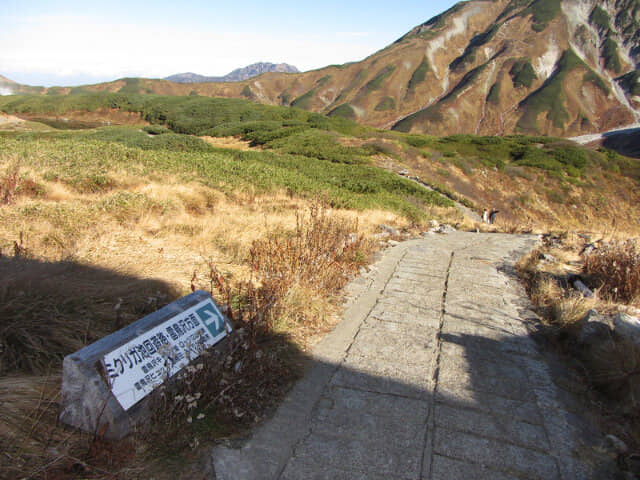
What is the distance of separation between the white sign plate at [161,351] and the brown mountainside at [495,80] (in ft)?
280

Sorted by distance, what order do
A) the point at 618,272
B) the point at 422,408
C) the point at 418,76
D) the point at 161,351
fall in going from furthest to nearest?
the point at 418,76, the point at 618,272, the point at 422,408, the point at 161,351

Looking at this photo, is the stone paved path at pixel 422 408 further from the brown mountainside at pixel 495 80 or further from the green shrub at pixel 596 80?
the green shrub at pixel 596 80

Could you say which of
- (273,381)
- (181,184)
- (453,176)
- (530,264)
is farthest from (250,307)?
(453,176)

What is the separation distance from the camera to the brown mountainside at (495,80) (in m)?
84.7

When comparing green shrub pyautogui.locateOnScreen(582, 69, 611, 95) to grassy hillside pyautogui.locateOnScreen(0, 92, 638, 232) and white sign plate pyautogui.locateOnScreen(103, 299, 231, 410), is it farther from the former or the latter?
white sign plate pyautogui.locateOnScreen(103, 299, 231, 410)

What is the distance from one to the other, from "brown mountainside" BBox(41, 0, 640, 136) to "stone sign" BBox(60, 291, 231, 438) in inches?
3375

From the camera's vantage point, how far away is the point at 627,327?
122 inches

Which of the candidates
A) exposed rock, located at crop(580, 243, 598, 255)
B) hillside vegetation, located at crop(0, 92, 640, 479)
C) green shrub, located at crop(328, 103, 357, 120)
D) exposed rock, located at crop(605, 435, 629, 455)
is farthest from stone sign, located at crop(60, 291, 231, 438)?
green shrub, located at crop(328, 103, 357, 120)

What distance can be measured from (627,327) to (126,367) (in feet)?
11.9

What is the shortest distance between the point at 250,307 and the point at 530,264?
4617 millimetres

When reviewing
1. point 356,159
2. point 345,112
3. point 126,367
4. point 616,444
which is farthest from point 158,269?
point 345,112

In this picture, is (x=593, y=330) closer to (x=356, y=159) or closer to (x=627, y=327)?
(x=627, y=327)

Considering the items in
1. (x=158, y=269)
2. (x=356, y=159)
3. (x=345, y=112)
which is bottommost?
(x=356, y=159)

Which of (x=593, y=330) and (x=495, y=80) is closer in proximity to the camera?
(x=593, y=330)
